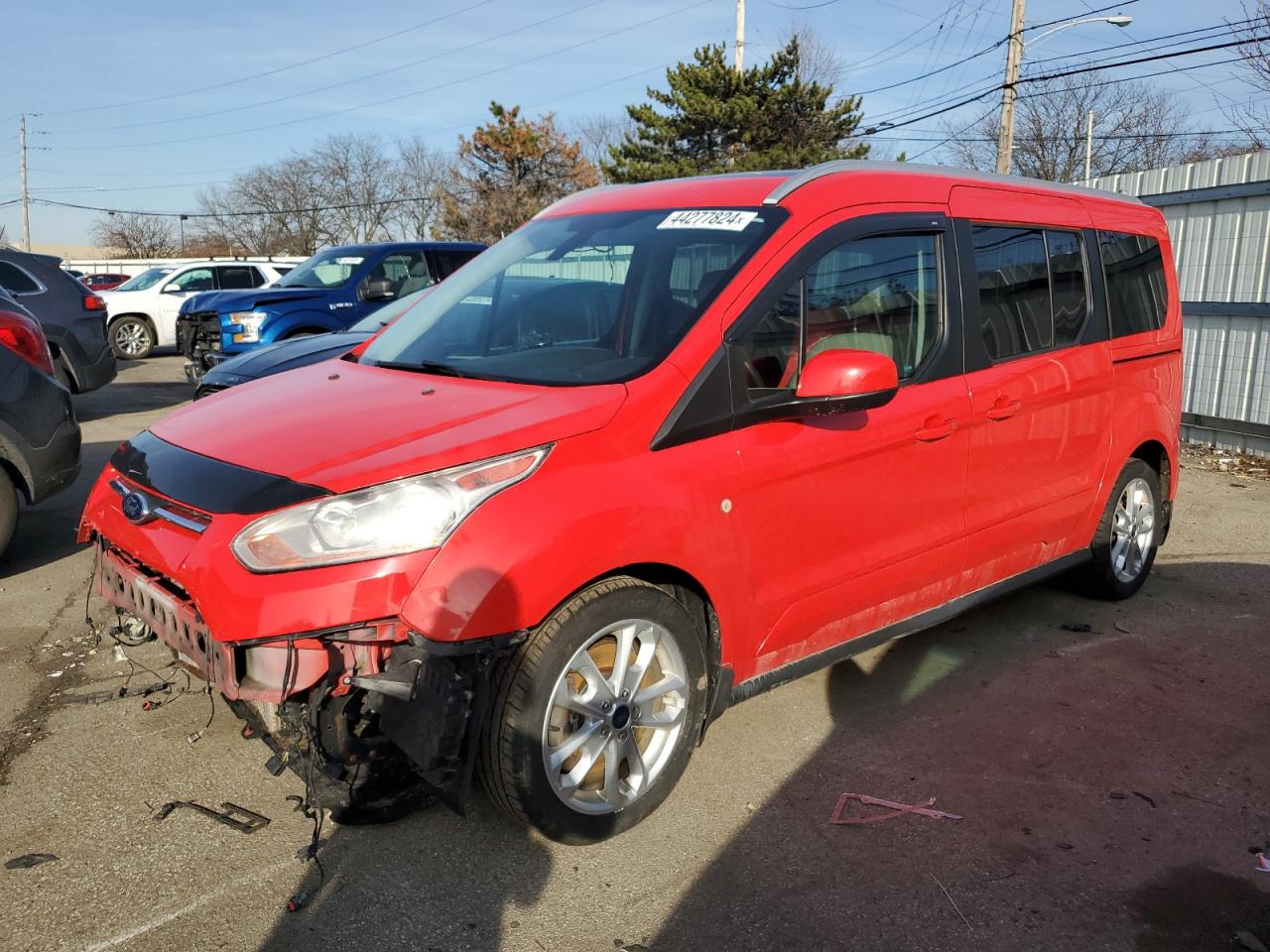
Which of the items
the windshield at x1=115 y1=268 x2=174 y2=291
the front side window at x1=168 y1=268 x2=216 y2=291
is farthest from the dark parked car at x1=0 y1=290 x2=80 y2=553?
the windshield at x1=115 y1=268 x2=174 y2=291

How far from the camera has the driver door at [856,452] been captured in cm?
339

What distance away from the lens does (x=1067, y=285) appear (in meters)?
4.74

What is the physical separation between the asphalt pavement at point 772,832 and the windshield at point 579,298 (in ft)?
4.87

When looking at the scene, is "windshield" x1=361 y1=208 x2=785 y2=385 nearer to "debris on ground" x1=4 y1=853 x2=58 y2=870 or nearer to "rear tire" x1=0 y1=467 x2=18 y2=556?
"debris on ground" x1=4 y1=853 x2=58 y2=870

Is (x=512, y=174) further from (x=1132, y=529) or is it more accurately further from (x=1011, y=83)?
(x=1132, y=529)

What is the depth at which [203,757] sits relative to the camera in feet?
11.9

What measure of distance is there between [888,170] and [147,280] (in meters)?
19.5

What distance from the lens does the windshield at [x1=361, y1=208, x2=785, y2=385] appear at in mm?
3422

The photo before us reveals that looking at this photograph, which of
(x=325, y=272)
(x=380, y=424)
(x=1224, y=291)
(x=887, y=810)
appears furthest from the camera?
(x=325, y=272)

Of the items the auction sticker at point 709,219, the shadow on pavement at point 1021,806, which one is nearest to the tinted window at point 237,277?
the auction sticker at point 709,219

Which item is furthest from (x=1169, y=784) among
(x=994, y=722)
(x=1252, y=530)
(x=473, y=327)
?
(x=1252, y=530)

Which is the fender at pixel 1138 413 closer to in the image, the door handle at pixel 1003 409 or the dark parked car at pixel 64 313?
the door handle at pixel 1003 409

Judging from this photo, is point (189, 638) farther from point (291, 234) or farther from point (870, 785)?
point (291, 234)

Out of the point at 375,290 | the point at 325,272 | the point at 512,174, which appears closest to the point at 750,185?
the point at 375,290
